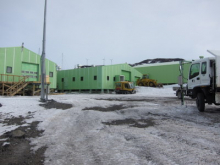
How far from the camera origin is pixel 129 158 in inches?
132

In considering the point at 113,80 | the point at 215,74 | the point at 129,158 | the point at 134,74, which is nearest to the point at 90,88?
the point at 113,80

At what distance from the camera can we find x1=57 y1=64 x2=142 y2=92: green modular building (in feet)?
106

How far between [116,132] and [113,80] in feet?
96.4

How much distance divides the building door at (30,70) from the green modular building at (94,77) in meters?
9.40

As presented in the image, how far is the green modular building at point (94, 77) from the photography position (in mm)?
32281

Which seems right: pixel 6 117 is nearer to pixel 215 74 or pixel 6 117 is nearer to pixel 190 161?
pixel 190 161

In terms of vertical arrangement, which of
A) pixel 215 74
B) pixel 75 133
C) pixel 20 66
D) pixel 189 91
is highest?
pixel 20 66

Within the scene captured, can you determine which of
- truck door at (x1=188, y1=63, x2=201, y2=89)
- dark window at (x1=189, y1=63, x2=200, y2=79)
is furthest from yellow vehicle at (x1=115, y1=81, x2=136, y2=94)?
dark window at (x1=189, y1=63, x2=200, y2=79)

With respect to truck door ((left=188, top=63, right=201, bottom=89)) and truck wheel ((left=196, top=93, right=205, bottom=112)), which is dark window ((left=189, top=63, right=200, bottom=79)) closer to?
truck door ((left=188, top=63, right=201, bottom=89))

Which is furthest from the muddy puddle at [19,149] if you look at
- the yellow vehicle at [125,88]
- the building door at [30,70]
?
the yellow vehicle at [125,88]

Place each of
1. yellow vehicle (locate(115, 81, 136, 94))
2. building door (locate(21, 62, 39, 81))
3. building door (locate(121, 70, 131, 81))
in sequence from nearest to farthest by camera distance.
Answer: building door (locate(21, 62, 39, 81)) < yellow vehicle (locate(115, 81, 136, 94)) < building door (locate(121, 70, 131, 81))

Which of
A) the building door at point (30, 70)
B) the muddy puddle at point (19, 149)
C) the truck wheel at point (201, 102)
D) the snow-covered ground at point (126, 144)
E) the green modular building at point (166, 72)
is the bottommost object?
the muddy puddle at point (19, 149)

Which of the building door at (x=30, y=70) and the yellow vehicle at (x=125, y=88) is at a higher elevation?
the building door at (x=30, y=70)

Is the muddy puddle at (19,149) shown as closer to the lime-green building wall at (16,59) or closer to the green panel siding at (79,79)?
the lime-green building wall at (16,59)
